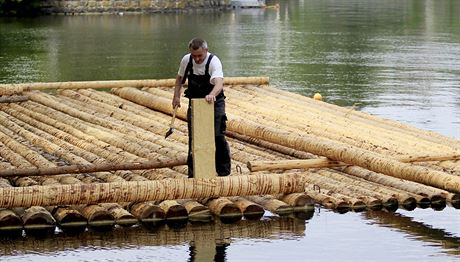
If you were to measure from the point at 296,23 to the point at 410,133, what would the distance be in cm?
6457

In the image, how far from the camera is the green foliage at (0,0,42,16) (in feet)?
335

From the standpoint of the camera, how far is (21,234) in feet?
54.1

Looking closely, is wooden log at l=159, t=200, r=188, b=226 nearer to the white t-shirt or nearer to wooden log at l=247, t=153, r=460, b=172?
the white t-shirt

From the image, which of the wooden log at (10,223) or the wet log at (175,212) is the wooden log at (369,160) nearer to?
the wet log at (175,212)

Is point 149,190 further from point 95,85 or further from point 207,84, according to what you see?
point 95,85

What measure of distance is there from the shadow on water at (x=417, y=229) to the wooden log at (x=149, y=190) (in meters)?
1.14

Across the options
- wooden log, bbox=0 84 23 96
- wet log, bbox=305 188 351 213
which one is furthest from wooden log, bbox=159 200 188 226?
wooden log, bbox=0 84 23 96

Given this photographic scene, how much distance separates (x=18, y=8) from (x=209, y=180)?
87.5 meters

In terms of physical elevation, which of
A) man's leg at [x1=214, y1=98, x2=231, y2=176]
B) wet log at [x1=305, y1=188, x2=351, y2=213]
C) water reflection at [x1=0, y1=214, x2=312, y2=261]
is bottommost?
water reflection at [x1=0, y1=214, x2=312, y2=261]

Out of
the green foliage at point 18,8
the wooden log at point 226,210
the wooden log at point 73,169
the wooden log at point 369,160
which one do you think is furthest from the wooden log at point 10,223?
the green foliage at point 18,8

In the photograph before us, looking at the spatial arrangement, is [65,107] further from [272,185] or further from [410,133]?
[272,185]

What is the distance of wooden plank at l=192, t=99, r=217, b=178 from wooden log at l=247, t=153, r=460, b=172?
1.48 metres

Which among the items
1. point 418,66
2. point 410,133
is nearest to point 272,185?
point 410,133

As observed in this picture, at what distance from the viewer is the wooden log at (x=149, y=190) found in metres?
16.8
